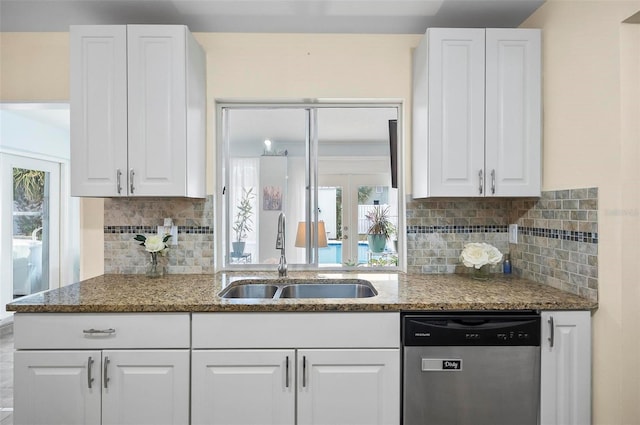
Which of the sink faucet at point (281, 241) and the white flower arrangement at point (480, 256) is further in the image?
the sink faucet at point (281, 241)

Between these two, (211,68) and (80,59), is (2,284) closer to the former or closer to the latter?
(80,59)

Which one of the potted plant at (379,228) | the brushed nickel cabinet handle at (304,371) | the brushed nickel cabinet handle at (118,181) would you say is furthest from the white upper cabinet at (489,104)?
the brushed nickel cabinet handle at (118,181)

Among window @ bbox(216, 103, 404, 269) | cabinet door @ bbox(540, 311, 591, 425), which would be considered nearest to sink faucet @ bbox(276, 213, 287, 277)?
window @ bbox(216, 103, 404, 269)

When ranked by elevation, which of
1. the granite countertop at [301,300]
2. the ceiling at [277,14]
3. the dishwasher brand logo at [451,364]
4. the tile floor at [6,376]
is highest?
→ the ceiling at [277,14]

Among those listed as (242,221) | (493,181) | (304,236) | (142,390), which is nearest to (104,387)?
(142,390)

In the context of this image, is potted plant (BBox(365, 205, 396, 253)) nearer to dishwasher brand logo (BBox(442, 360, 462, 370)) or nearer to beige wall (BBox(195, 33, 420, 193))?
beige wall (BBox(195, 33, 420, 193))

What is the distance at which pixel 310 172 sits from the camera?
262 cm

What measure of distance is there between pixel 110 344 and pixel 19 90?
1.83 m

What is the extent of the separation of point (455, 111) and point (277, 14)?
1159mm

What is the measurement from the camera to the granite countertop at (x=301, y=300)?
5.56ft

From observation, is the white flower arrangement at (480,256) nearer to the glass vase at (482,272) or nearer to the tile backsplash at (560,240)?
the glass vase at (482,272)

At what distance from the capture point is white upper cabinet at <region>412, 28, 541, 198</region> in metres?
2.10

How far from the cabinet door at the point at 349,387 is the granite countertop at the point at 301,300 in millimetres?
218

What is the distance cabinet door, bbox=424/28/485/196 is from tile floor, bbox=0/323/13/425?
10.2ft
